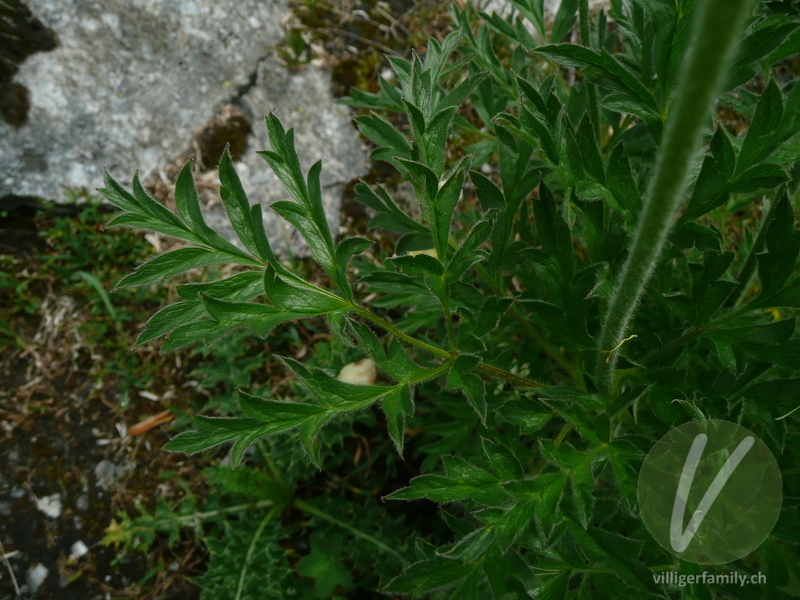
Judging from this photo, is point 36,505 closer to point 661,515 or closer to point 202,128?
point 202,128

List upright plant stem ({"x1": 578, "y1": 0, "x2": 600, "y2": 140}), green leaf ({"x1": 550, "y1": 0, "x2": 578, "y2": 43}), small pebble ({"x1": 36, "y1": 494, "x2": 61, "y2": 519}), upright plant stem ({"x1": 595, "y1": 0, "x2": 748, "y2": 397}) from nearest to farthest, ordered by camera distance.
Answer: upright plant stem ({"x1": 595, "y1": 0, "x2": 748, "y2": 397})
upright plant stem ({"x1": 578, "y1": 0, "x2": 600, "y2": 140})
green leaf ({"x1": 550, "y1": 0, "x2": 578, "y2": 43})
small pebble ({"x1": 36, "y1": 494, "x2": 61, "y2": 519})

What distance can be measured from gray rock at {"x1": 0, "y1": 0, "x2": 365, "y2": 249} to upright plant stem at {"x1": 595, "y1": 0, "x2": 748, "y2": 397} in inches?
80.2

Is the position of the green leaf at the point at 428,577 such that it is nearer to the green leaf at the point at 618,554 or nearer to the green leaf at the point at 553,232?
the green leaf at the point at 618,554

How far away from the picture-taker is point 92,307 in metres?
2.80

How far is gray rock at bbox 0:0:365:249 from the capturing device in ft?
9.49

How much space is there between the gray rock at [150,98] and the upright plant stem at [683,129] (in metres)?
2.04

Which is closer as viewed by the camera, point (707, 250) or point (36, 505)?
point (707, 250)

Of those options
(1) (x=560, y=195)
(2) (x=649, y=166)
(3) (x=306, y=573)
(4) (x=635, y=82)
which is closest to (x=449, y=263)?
(4) (x=635, y=82)

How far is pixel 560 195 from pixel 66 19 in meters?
2.62

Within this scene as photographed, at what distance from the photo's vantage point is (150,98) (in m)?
2.98

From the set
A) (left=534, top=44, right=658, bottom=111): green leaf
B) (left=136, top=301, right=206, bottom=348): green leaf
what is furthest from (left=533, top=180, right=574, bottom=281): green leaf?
(left=136, top=301, right=206, bottom=348): green leaf

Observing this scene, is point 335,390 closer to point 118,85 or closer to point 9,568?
point 9,568

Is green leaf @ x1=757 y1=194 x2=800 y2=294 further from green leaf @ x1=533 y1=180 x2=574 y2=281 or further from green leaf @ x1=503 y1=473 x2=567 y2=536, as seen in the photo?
green leaf @ x1=503 y1=473 x2=567 y2=536

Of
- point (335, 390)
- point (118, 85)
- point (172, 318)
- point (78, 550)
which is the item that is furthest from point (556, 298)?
point (118, 85)
